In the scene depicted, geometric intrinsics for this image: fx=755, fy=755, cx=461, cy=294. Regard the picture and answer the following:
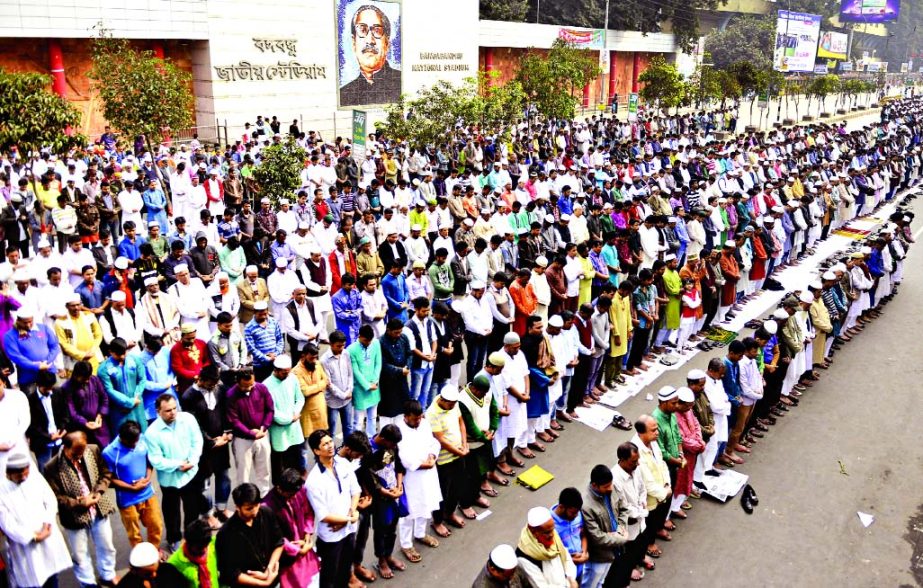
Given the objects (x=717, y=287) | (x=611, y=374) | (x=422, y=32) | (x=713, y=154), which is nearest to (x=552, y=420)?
(x=611, y=374)

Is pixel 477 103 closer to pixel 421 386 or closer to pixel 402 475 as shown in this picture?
pixel 421 386

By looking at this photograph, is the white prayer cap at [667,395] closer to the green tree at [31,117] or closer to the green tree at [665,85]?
the green tree at [31,117]

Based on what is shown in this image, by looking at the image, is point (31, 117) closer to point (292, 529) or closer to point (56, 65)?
point (56, 65)

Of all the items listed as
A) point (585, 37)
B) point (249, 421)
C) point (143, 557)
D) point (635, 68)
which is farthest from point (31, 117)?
point (635, 68)

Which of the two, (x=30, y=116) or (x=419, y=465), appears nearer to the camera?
(x=419, y=465)

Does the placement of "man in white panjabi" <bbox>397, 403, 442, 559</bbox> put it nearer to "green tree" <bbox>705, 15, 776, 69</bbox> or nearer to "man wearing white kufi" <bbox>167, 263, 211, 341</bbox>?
"man wearing white kufi" <bbox>167, 263, 211, 341</bbox>

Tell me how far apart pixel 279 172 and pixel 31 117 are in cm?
460

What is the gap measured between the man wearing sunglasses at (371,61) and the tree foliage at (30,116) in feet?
50.6

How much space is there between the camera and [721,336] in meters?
11.4

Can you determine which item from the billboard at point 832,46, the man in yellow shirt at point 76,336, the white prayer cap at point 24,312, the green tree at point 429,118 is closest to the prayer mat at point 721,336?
the man in yellow shirt at point 76,336

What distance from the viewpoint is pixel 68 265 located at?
9078 mm

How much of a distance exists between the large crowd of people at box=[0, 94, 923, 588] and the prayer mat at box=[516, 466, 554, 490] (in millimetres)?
154

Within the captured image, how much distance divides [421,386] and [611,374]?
8.53 ft

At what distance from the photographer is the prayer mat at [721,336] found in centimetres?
1131
